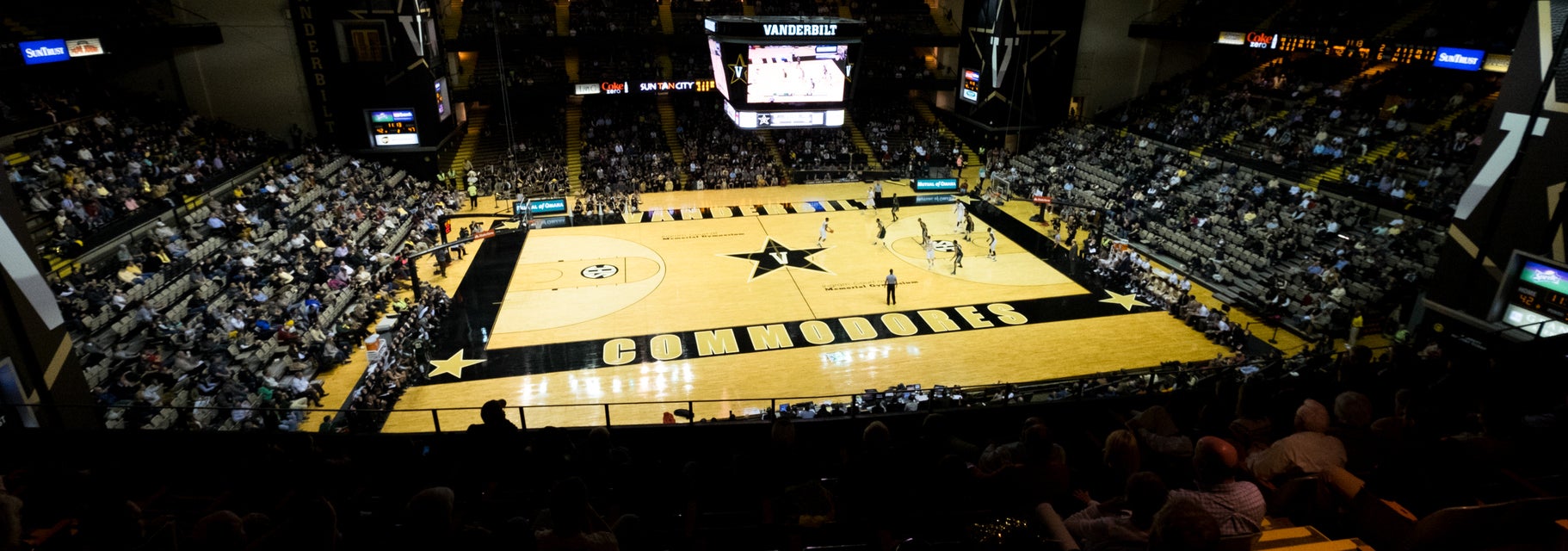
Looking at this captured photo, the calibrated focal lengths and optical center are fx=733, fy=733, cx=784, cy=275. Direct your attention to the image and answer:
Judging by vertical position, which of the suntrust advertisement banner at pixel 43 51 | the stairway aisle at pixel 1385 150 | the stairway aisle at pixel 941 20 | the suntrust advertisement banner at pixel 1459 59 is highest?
the stairway aisle at pixel 941 20

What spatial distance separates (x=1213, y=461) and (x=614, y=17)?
41160 mm

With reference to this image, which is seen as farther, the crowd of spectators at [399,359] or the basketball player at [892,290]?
the basketball player at [892,290]

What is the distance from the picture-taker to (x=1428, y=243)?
2003cm

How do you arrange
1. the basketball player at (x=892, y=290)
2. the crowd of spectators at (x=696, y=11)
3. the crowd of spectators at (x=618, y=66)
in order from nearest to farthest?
the basketball player at (x=892, y=290)
the crowd of spectators at (x=618, y=66)
the crowd of spectators at (x=696, y=11)

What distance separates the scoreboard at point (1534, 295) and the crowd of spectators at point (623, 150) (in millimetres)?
29003

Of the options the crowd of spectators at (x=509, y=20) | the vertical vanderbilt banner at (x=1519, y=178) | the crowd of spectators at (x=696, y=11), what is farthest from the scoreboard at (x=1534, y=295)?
the crowd of spectators at (x=509, y=20)

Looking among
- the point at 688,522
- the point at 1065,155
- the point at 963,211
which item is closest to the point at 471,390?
the point at 688,522

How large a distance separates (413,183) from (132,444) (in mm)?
26268

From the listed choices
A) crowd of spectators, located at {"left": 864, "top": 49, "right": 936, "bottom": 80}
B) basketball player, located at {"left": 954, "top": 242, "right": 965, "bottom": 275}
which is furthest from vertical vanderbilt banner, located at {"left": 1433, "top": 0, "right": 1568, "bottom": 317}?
crowd of spectators, located at {"left": 864, "top": 49, "right": 936, "bottom": 80}

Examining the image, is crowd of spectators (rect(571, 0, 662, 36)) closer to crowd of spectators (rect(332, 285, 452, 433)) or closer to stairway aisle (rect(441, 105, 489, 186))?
stairway aisle (rect(441, 105, 489, 186))

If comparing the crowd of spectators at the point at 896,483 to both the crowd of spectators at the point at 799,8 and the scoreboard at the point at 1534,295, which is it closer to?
the scoreboard at the point at 1534,295

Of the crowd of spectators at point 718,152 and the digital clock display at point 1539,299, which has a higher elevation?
the digital clock display at point 1539,299

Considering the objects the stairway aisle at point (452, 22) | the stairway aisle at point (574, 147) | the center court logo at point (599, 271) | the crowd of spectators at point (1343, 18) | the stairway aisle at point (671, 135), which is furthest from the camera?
the stairway aisle at point (452, 22)

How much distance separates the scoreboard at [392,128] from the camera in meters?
32.0
